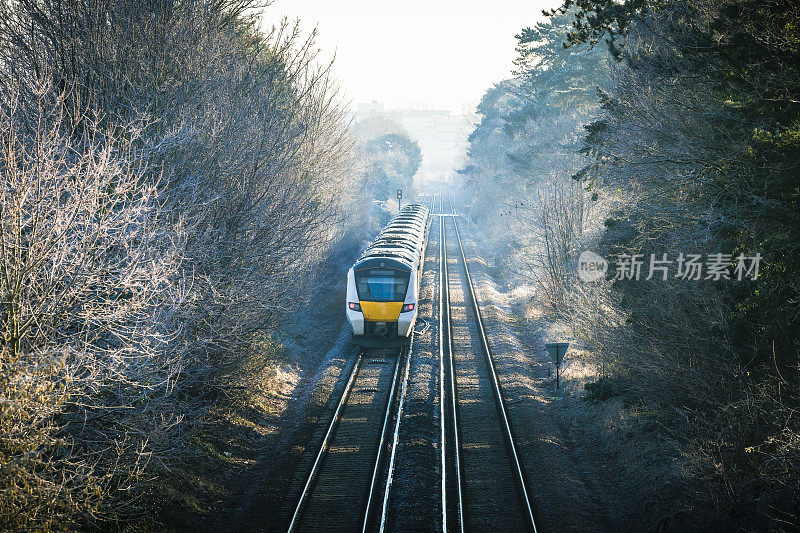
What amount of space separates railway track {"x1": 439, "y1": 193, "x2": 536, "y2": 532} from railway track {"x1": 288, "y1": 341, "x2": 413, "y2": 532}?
3.44 feet

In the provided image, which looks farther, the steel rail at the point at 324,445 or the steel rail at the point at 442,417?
the steel rail at the point at 442,417

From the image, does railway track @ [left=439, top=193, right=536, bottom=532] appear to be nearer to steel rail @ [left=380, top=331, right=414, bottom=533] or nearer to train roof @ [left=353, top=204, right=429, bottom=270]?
steel rail @ [left=380, top=331, right=414, bottom=533]

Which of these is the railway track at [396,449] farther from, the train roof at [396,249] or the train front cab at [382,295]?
the train roof at [396,249]

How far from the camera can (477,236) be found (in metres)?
45.9

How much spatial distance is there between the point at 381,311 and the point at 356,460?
6209 mm

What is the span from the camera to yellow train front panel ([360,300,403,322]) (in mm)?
15586

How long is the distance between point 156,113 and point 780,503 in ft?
39.2

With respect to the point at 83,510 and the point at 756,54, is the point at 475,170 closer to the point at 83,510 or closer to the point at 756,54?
the point at 756,54

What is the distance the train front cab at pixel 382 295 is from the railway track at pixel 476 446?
6.00 feet

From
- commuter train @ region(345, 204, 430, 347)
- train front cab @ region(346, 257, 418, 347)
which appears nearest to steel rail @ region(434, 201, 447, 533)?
commuter train @ region(345, 204, 430, 347)

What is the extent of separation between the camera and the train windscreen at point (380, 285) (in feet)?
51.2

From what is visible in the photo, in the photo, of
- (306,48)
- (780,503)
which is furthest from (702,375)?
(306,48)
